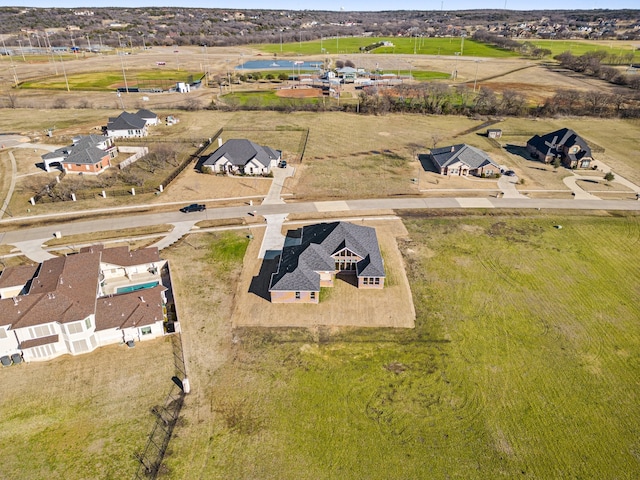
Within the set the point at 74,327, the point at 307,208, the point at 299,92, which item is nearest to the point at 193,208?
the point at 307,208

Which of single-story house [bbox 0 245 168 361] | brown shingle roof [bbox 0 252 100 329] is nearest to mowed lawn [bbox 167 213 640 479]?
single-story house [bbox 0 245 168 361]

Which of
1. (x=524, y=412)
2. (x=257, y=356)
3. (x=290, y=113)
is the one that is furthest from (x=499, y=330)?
(x=290, y=113)

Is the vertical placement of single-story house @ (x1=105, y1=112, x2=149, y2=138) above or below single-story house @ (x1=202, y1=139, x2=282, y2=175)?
above

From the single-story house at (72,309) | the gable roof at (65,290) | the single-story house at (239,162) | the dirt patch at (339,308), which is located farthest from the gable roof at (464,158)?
the single-story house at (72,309)

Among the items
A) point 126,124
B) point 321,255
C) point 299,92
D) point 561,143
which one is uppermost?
point 299,92

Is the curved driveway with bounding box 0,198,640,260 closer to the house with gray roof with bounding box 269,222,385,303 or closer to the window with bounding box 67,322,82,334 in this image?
the house with gray roof with bounding box 269,222,385,303

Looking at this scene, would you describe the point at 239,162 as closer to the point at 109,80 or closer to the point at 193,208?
the point at 193,208

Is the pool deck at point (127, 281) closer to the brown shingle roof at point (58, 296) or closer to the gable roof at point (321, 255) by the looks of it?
the brown shingle roof at point (58, 296)

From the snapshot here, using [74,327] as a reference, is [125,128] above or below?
above
